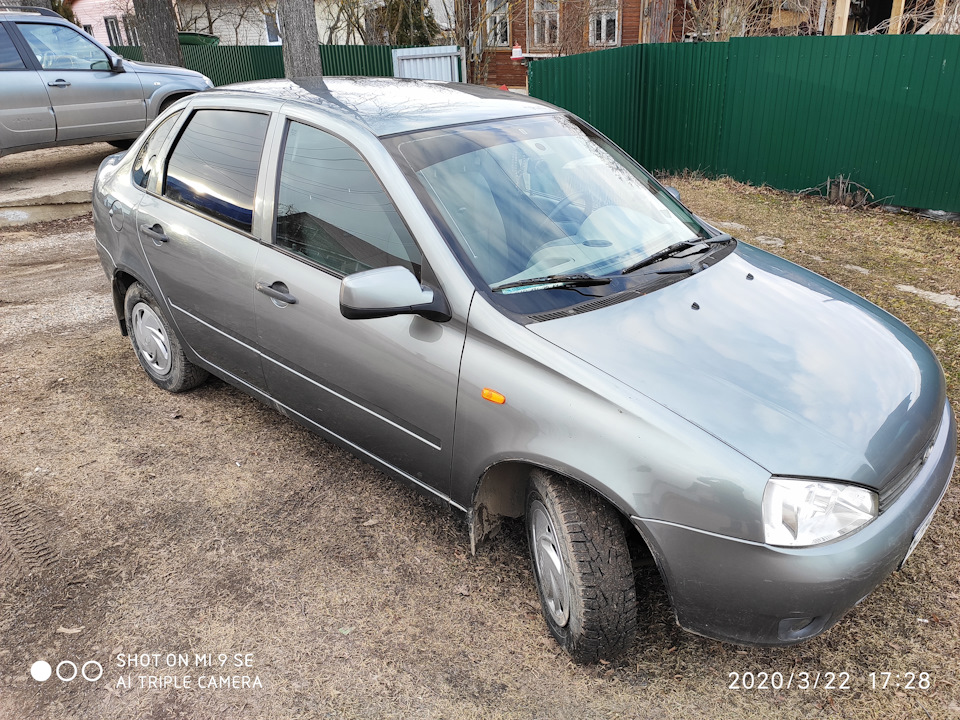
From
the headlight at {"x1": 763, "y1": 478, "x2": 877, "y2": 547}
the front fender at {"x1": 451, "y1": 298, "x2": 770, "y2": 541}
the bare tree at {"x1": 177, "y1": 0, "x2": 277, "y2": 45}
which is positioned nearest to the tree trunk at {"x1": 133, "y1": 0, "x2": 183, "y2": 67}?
the front fender at {"x1": 451, "y1": 298, "x2": 770, "y2": 541}

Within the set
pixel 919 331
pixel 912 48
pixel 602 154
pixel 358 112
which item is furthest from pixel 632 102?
pixel 358 112

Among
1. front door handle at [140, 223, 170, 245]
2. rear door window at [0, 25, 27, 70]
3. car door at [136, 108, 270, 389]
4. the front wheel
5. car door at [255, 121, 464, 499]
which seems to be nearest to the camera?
the front wheel

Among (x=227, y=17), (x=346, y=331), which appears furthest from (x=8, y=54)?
(x=227, y=17)

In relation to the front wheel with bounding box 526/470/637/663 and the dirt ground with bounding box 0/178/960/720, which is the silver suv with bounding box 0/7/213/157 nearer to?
the dirt ground with bounding box 0/178/960/720

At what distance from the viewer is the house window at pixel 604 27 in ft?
80.0

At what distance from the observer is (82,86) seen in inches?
372

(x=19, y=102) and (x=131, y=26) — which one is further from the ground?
(x=131, y=26)

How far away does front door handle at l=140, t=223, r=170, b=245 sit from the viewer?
386 centimetres

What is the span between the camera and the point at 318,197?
313cm

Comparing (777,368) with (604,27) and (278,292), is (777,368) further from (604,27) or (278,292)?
(604,27)

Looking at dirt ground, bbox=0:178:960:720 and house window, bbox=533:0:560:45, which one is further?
house window, bbox=533:0:560:45

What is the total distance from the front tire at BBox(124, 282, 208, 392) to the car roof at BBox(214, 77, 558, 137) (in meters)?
1.27

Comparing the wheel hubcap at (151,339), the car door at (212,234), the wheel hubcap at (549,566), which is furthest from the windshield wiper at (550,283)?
the wheel hubcap at (151,339)

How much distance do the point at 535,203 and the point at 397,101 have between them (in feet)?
2.87
